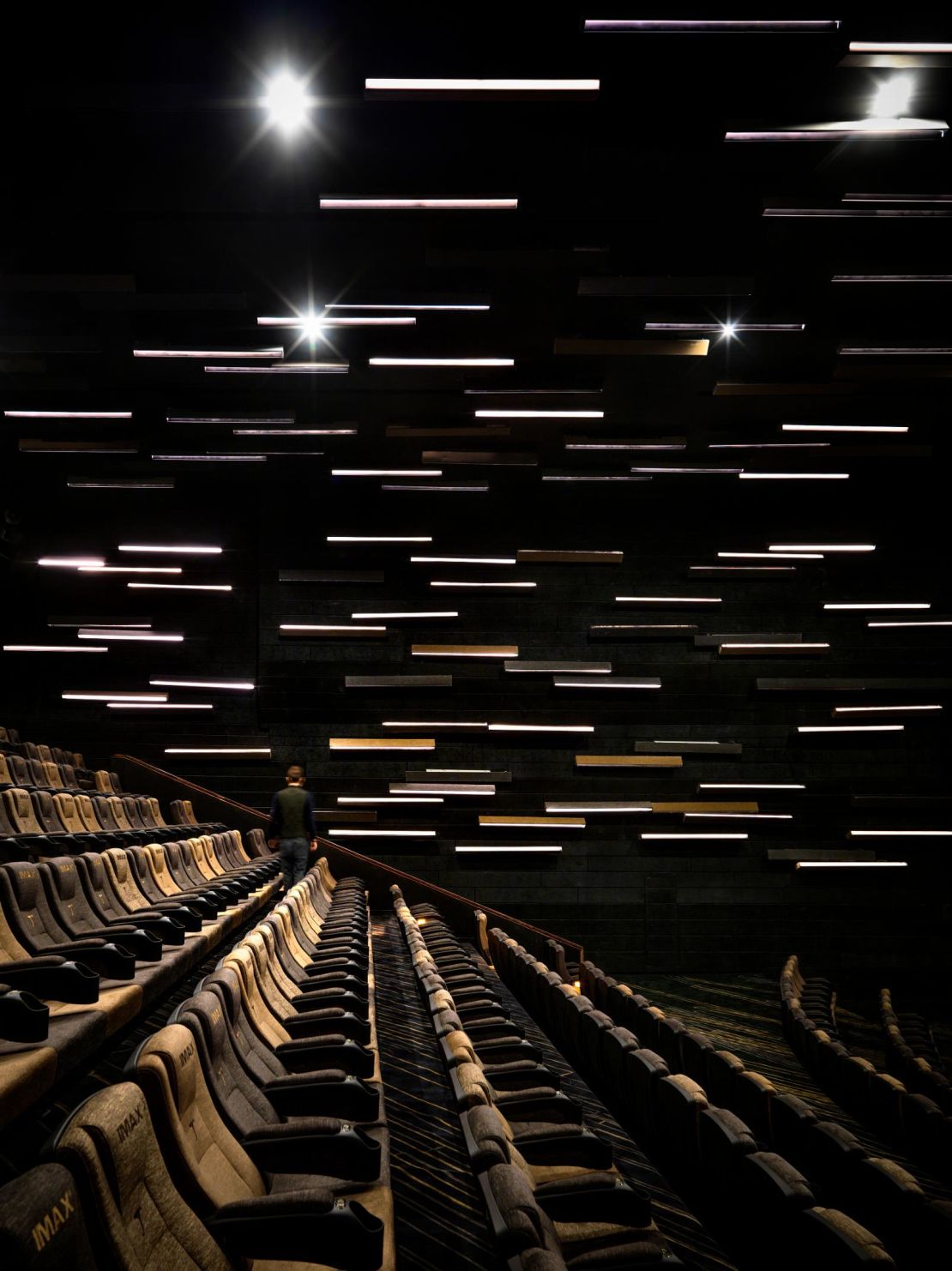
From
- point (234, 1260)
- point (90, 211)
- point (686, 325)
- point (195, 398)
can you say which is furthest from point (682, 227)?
point (234, 1260)

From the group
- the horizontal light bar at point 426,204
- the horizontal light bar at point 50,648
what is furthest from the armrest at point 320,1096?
the horizontal light bar at point 50,648

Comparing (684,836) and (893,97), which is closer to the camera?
(893,97)

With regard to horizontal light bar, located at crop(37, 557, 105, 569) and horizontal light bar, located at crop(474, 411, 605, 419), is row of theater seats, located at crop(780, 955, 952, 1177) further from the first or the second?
horizontal light bar, located at crop(37, 557, 105, 569)

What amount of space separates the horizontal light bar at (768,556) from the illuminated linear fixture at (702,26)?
2718mm

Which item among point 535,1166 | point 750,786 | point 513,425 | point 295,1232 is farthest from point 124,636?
point 295,1232

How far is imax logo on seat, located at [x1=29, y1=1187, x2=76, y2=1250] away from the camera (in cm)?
47

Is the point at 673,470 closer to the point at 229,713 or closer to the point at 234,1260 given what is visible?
the point at 229,713

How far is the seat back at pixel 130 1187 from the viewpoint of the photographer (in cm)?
55

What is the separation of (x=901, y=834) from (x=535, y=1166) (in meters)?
3.74

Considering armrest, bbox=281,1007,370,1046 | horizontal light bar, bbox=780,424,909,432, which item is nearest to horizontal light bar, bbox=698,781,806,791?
horizontal light bar, bbox=780,424,909,432

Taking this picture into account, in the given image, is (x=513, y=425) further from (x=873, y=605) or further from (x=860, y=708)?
(x=860, y=708)

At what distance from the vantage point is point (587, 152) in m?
2.36

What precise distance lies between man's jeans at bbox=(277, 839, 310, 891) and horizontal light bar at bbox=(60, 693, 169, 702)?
1.45m

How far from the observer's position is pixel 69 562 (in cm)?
442
